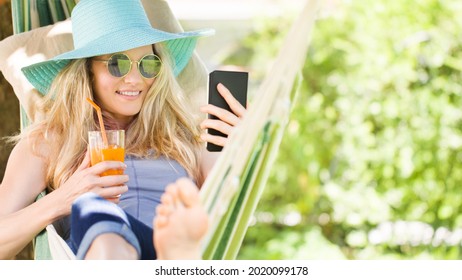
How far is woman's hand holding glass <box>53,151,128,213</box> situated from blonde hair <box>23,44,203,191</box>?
0.60ft

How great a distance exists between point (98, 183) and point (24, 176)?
354 millimetres

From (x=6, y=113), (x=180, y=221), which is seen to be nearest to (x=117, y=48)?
(x=6, y=113)

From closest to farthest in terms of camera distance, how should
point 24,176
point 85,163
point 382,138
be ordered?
1. point 85,163
2. point 24,176
3. point 382,138

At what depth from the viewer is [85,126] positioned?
288 cm

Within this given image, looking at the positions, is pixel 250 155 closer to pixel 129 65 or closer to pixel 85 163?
pixel 85 163

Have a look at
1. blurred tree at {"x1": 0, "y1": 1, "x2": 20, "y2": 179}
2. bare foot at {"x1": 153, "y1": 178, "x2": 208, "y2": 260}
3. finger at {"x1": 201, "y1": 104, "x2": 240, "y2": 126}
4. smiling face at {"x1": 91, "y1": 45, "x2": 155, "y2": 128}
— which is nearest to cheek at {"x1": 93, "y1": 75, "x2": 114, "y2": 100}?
smiling face at {"x1": 91, "y1": 45, "x2": 155, "y2": 128}

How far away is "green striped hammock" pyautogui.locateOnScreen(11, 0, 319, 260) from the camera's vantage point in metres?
2.00

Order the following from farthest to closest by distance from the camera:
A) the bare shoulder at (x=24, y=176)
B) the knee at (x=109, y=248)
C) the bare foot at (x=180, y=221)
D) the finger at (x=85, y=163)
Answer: the bare shoulder at (x=24, y=176), the finger at (x=85, y=163), the knee at (x=109, y=248), the bare foot at (x=180, y=221)

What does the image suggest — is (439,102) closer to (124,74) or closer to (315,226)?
(315,226)

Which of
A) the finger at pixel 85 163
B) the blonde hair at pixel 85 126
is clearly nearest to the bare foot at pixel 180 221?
the finger at pixel 85 163

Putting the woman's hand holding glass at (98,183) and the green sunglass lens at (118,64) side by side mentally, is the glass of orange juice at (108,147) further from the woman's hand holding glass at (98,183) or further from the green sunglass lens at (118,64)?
the green sunglass lens at (118,64)

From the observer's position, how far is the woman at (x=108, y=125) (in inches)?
105

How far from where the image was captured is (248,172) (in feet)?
7.23

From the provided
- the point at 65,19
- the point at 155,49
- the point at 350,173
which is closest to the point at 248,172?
the point at 155,49
